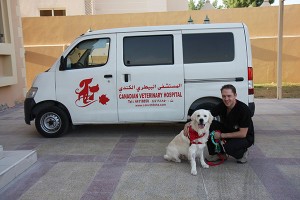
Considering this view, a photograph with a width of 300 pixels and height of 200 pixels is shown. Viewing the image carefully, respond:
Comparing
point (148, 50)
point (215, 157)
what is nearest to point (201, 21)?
point (148, 50)

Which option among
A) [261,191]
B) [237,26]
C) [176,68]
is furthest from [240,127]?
[237,26]

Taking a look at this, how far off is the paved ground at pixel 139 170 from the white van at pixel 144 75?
57 centimetres

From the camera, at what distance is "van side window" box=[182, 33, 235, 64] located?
6.01 metres

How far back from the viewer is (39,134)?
22.6 ft

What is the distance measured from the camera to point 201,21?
1414 centimetres

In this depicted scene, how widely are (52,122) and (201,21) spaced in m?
9.59

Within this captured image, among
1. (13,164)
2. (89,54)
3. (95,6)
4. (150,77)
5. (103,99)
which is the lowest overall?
(13,164)

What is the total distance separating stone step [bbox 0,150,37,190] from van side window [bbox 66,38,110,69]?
6.72 feet

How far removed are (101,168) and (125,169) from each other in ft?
1.20

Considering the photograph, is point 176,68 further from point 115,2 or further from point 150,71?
point 115,2

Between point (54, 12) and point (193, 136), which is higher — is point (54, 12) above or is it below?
above

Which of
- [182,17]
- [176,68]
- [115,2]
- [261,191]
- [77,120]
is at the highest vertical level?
[115,2]

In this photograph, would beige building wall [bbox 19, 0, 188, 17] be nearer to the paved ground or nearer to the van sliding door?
the paved ground

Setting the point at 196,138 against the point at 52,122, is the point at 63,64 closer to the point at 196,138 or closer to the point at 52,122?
the point at 52,122
